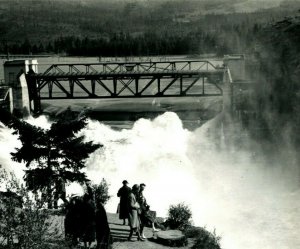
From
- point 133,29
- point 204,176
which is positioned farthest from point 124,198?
point 133,29

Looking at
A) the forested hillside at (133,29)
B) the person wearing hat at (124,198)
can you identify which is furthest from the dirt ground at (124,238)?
the forested hillside at (133,29)

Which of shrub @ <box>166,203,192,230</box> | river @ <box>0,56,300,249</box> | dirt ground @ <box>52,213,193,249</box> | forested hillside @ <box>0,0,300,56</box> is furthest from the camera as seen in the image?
forested hillside @ <box>0,0,300,56</box>

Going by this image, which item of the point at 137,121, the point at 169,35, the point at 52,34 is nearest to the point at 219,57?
the point at 169,35

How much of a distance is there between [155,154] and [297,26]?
22.2 metres

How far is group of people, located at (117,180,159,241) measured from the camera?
13.7 metres

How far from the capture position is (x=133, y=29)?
7112 cm

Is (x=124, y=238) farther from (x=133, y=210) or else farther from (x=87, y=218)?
(x=87, y=218)

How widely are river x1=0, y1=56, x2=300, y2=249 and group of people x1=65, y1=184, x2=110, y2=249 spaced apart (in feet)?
23.1

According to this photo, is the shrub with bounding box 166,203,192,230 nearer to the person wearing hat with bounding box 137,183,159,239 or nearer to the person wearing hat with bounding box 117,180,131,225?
the person wearing hat with bounding box 137,183,159,239

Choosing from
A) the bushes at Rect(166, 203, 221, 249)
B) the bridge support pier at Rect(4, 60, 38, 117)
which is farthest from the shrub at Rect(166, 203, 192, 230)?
the bridge support pier at Rect(4, 60, 38, 117)

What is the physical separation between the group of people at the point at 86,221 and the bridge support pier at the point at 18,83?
25713mm

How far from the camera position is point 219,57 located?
207ft

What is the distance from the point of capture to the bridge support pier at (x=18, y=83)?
37500mm

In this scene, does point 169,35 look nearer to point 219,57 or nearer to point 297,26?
point 219,57
